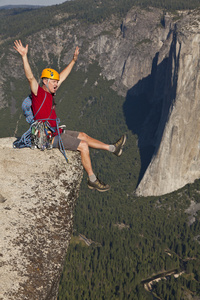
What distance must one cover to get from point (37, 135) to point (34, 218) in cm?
532

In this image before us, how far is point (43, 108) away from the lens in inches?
758

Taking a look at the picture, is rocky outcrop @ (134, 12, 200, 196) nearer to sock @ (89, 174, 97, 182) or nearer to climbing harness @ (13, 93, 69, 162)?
sock @ (89, 174, 97, 182)

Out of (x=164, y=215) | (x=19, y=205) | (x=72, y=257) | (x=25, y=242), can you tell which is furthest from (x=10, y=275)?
(x=164, y=215)

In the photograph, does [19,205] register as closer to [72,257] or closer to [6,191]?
[6,191]

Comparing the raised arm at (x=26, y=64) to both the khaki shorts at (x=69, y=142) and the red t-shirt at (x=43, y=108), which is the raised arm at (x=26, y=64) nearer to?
the red t-shirt at (x=43, y=108)

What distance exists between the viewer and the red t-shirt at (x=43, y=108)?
61.6 feet

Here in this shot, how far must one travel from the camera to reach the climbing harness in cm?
1867

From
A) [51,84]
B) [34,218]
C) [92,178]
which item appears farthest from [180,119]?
[34,218]

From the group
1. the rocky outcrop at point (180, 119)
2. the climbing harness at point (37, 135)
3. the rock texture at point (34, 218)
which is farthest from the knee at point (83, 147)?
the rocky outcrop at point (180, 119)

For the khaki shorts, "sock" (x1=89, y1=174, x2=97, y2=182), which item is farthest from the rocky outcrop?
the khaki shorts

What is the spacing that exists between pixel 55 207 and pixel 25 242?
2133 millimetres

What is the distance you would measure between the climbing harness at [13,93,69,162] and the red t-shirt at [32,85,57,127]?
14cm

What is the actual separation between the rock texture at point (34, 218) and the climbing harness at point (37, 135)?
0.41 m

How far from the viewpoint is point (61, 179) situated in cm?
1658
